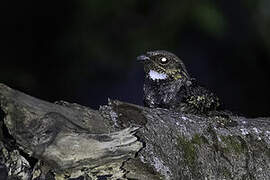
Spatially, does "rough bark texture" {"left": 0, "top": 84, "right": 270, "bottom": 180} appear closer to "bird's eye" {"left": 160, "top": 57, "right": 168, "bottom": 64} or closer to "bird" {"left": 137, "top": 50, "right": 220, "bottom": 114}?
"bird" {"left": 137, "top": 50, "right": 220, "bottom": 114}

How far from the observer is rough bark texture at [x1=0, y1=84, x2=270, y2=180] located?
2391 millimetres

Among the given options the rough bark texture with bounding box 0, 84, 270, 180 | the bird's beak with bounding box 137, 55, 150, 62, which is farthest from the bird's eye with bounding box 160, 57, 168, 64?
the rough bark texture with bounding box 0, 84, 270, 180

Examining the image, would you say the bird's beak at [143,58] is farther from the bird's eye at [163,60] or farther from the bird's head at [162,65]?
the bird's eye at [163,60]

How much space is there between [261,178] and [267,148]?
203mm

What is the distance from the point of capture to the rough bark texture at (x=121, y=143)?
7.84ft

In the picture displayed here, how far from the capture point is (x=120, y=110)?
9.18 feet

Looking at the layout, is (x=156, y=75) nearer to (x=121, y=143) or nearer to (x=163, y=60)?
(x=163, y=60)

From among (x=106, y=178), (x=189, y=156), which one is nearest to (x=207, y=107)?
(x=189, y=156)

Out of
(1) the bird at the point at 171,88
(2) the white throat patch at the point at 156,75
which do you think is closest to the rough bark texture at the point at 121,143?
(1) the bird at the point at 171,88

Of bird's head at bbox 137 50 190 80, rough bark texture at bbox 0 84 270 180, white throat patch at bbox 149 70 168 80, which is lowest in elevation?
rough bark texture at bbox 0 84 270 180

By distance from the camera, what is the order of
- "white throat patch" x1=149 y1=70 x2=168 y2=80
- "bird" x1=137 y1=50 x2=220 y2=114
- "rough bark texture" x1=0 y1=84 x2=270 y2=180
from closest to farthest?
1. "rough bark texture" x1=0 y1=84 x2=270 y2=180
2. "bird" x1=137 y1=50 x2=220 y2=114
3. "white throat patch" x1=149 y1=70 x2=168 y2=80

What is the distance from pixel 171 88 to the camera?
4223 mm

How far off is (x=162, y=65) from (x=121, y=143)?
2.03 meters

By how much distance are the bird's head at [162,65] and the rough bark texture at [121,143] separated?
1.25 metres
